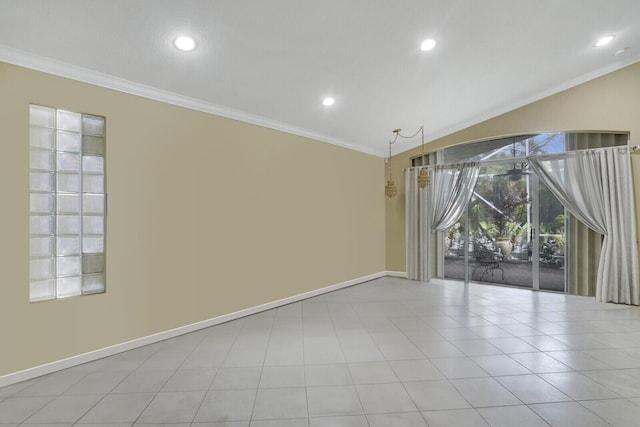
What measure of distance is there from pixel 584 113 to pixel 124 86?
643cm

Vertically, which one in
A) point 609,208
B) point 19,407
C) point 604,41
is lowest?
point 19,407

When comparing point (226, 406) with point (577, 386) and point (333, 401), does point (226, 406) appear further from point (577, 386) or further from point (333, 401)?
point (577, 386)

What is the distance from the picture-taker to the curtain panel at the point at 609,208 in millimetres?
4613

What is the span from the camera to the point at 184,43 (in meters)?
2.81

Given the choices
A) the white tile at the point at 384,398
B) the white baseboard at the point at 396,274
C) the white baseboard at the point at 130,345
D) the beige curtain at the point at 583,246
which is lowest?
the white tile at the point at 384,398

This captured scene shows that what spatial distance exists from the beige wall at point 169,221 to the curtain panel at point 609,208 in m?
4.03

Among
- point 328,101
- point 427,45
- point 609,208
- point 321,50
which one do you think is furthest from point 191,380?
point 609,208

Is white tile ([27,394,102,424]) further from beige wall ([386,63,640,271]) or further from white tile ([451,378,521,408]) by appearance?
beige wall ([386,63,640,271])

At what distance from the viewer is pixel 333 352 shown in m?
3.06

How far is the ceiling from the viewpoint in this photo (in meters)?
2.51

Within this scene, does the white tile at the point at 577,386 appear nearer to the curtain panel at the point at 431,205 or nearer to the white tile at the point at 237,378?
the white tile at the point at 237,378

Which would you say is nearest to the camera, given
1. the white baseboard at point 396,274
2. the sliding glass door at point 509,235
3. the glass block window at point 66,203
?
the glass block window at point 66,203

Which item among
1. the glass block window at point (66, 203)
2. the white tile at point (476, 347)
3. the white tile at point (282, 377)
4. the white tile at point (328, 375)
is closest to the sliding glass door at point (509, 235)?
the white tile at point (476, 347)

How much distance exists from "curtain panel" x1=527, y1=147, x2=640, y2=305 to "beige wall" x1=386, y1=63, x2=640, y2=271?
0.81ft
